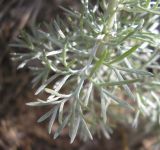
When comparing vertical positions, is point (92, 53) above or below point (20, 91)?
above

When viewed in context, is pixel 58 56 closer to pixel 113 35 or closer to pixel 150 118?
pixel 113 35

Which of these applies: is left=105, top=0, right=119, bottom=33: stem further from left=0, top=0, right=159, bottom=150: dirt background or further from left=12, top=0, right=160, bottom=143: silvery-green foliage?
left=0, top=0, right=159, bottom=150: dirt background

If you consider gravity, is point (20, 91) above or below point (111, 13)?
below

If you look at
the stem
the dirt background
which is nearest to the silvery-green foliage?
the stem

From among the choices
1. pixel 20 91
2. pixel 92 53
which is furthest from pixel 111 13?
pixel 20 91

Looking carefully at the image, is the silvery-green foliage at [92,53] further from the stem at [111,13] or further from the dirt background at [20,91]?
the dirt background at [20,91]

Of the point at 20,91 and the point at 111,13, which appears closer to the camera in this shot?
→ the point at 111,13

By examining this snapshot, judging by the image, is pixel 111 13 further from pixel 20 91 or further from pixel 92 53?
pixel 20 91

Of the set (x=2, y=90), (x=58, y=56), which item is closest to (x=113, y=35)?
(x=58, y=56)

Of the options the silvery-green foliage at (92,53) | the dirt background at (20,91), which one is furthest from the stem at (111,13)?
the dirt background at (20,91)
